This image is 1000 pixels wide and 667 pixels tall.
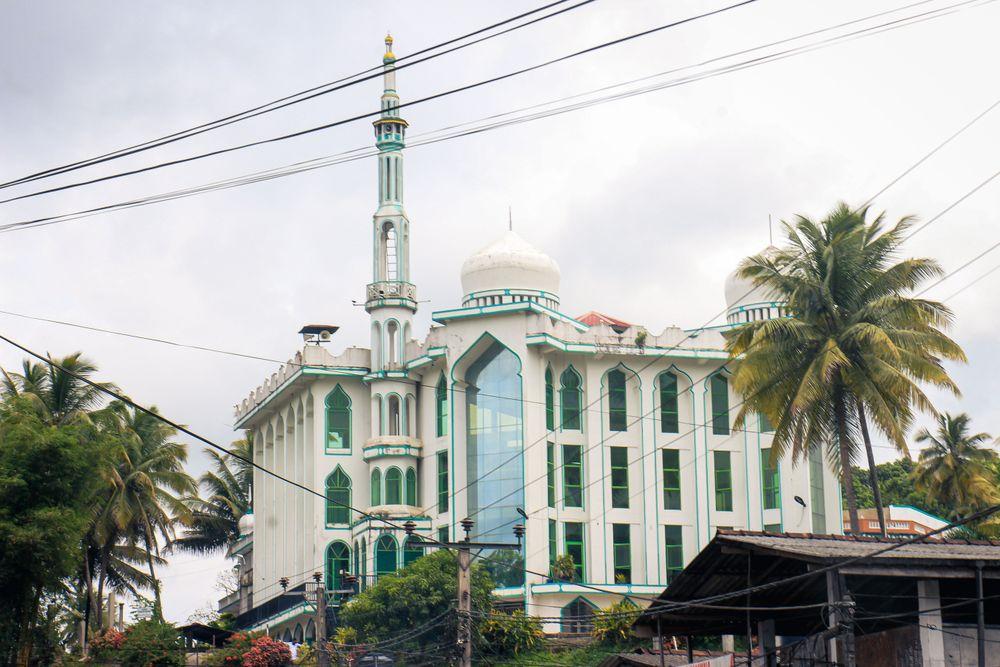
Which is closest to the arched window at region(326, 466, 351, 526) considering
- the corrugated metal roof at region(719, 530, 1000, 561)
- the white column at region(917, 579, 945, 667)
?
the corrugated metal roof at region(719, 530, 1000, 561)

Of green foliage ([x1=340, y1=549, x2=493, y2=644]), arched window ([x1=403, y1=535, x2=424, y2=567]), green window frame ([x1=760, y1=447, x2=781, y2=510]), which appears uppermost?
green window frame ([x1=760, y1=447, x2=781, y2=510])

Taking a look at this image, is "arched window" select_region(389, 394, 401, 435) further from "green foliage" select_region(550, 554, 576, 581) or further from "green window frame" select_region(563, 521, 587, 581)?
"green foliage" select_region(550, 554, 576, 581)

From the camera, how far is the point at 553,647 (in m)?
49.2

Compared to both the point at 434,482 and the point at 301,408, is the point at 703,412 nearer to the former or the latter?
the point at 434,482

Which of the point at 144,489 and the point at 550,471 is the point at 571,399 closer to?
the point at 550,471

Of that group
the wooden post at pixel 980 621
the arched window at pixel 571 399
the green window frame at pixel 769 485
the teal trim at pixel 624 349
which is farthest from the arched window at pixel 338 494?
the wooden post at pixel 980 621

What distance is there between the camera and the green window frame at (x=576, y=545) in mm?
54406

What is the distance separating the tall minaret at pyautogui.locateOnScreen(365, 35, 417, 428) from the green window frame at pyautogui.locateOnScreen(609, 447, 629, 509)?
29.2ft

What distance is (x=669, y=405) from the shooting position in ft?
186

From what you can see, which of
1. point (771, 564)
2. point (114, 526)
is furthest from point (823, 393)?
point (114, 526)

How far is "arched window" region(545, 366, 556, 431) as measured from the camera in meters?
54.6

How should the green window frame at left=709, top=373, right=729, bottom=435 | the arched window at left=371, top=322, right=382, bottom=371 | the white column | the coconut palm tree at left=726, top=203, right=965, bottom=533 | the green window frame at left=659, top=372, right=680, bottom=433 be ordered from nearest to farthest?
the white column → the coconut palm tree at left=726, top=203, right=965, bottom=533 → the green window frame at left=659, top=372, right=680, bottom=433 → the green window frame at left=709, top=373, right=729, bottom=435 → the arched window at left=371, top=322, right=382, bottom=371

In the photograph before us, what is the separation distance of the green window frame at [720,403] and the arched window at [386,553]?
13.2m

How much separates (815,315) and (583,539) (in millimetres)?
19960
